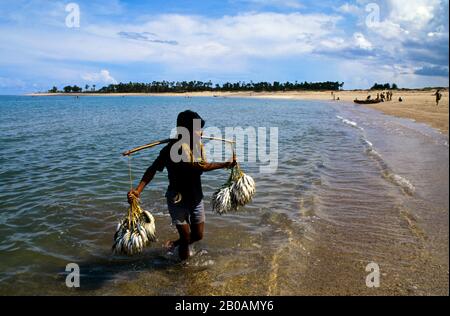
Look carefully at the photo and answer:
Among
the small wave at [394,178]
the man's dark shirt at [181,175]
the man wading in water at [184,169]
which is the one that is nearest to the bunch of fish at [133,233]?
the man wading in water at [184,169]

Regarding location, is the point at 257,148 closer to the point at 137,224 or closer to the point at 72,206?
the point at 72,206

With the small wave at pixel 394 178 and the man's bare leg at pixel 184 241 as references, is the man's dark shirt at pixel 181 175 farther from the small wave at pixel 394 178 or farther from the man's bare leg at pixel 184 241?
the small wave at pixel 394 178

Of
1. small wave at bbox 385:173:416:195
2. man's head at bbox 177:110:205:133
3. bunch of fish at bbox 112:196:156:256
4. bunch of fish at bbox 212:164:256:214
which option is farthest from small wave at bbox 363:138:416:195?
bunch of fish at bbox 112:196:156:256

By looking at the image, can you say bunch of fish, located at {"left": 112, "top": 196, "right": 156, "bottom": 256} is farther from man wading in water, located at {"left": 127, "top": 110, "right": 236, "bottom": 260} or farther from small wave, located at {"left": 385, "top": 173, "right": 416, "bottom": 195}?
small wave, located at {"left": 385, "top": 173, "right": 416, "bottom": 195}

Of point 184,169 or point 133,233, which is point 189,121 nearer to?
point 184,169

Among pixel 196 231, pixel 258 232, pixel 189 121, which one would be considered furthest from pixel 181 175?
pixel 258 232

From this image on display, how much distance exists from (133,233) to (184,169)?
128 cm

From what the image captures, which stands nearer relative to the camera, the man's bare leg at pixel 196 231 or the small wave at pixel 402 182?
the man's bare leg at pixel 196 231

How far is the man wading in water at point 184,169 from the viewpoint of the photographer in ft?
19.0

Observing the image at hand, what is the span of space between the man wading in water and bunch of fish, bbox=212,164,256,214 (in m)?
0.63

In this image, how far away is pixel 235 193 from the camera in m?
6.77

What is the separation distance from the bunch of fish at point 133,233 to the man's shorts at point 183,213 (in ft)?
1.53
